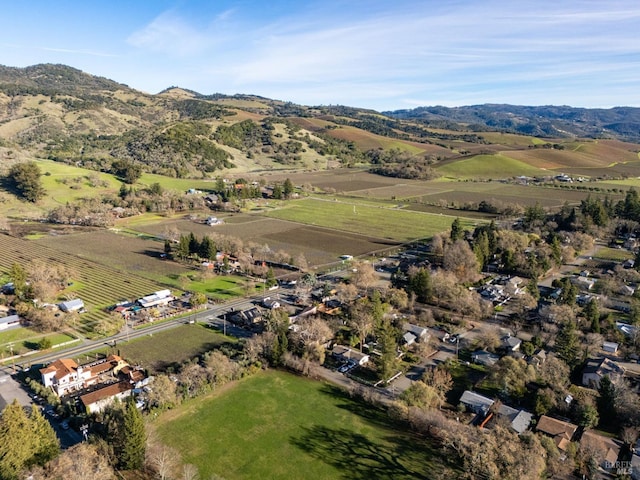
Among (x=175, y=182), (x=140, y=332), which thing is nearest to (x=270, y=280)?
(x=140, y=332)

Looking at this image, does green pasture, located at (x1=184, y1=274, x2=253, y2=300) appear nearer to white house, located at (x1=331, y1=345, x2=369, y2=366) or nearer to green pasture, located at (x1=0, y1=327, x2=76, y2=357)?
green pasture, located at (x1=0, y1=327, x2=76, y2=357)

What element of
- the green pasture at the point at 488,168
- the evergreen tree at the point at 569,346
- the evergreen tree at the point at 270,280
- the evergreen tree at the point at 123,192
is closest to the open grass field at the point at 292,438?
the evergreen tree at the point at 569,346

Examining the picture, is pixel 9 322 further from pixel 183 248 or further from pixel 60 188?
pixel 60 188

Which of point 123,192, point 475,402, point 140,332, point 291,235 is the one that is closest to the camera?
point 475,402

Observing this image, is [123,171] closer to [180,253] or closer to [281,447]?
[180,253]

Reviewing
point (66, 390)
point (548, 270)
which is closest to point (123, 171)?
point (66, 390)

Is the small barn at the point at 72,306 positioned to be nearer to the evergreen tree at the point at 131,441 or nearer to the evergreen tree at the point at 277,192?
the evergreen tree at the point at 131,441
